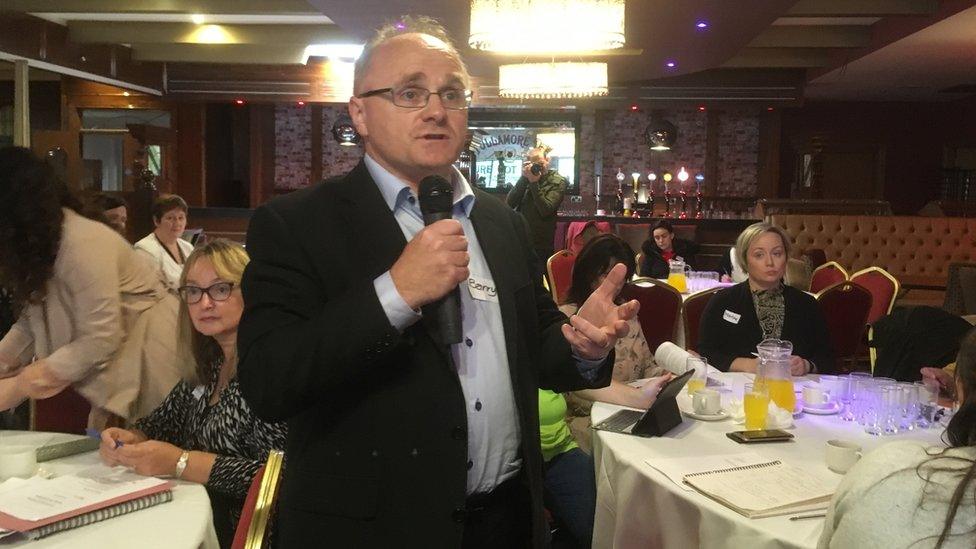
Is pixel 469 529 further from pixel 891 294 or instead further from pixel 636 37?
pixel 636 37

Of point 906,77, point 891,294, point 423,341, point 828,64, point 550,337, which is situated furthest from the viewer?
point 906,77

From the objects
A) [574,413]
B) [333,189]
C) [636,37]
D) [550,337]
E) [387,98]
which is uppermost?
[636,37]

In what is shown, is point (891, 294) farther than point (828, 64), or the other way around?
point (828, 64)

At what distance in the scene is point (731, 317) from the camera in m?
3.80

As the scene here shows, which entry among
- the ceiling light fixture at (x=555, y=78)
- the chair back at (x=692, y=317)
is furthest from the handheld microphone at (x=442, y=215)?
the ceiling light fixture at (x=555, y=78)

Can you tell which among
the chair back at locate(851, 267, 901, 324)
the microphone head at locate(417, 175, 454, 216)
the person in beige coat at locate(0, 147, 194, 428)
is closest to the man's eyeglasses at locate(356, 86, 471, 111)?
the microphone head at locate(417, 175, 454, 216)

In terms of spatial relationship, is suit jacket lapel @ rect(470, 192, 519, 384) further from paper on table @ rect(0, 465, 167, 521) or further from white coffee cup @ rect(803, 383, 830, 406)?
white coffee cup @ rect(803, 383, 830, 406)

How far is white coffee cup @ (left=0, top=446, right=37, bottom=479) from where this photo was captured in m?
1.80

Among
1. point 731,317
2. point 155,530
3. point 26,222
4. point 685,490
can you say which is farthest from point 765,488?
point 26,222

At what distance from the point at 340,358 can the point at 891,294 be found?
5.07m

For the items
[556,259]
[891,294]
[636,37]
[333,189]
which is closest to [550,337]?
[333,189]

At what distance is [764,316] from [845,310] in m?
1.24

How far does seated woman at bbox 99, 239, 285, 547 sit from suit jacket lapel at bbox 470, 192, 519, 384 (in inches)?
32.5

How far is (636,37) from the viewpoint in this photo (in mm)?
8641
